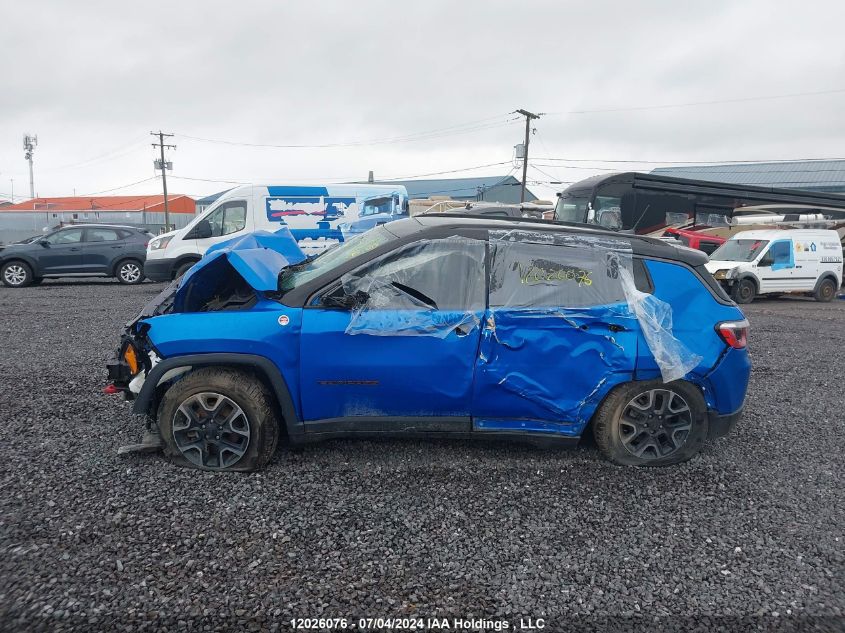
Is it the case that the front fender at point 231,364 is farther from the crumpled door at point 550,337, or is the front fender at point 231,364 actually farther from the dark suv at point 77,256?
the dark suv at point 77,256

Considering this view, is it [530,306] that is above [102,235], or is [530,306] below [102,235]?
below

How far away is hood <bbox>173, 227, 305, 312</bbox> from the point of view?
12.0 ft

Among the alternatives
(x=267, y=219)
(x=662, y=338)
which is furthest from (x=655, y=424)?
(x=267, y=219)

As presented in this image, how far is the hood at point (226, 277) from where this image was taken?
3.65 m

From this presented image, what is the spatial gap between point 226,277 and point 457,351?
1862 mm

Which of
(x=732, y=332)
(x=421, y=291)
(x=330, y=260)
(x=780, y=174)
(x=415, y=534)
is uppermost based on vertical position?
(x=780, y=174)

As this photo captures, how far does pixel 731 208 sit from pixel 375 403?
16999 millimetres

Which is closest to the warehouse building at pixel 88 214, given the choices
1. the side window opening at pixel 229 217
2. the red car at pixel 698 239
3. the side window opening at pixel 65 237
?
the side window opening at pixel 65 237

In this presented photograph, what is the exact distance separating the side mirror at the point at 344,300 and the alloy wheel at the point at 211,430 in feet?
2.79

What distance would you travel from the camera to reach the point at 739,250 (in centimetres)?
1401

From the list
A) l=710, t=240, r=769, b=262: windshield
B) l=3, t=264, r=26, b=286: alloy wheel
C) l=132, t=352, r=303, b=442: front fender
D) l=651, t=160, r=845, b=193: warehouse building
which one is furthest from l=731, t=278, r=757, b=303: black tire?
l=651, t=160, r=845, b=193: warehouse building

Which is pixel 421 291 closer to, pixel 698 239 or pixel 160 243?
pixel 160 243

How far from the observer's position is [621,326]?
3.61 m

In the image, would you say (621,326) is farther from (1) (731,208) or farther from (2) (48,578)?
(1) (731,208)
